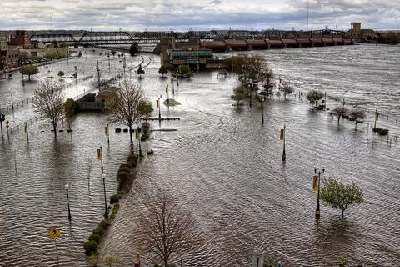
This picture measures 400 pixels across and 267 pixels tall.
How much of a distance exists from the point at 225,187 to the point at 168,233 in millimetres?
11892

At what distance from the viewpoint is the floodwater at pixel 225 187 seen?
2588cm

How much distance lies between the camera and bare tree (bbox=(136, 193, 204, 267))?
23.6 m

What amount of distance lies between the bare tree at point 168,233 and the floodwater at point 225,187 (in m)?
0.62

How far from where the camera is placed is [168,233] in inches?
936

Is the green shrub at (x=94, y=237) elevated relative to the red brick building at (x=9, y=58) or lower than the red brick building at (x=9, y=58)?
lower

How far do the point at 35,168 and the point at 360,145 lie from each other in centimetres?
3149

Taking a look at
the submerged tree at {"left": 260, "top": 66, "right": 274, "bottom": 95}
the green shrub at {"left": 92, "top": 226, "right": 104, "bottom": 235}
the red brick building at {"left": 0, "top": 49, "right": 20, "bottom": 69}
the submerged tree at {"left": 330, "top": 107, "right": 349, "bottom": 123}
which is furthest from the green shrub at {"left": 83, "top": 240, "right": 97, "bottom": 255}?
the red brick building at {"left": 0, "top": 49, "right": 20, "bottom": 69}

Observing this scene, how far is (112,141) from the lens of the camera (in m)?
48.7

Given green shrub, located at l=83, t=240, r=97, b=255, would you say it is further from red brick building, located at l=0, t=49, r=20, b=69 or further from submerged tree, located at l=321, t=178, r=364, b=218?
red brick building, located at l=0, t=49, r=20, b=69

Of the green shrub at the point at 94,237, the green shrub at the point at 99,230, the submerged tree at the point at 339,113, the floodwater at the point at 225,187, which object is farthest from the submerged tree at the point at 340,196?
the submerged tree at the point at 339,113

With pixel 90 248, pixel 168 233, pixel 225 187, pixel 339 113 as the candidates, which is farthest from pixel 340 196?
pixel 339 113

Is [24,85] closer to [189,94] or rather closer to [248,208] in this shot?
[189,94]

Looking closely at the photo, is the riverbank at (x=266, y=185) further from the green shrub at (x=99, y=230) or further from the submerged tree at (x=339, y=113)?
the submerged tree at (x=339, y=113)

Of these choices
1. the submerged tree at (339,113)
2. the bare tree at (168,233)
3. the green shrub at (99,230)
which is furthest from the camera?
the submerged tree at (339,113)
